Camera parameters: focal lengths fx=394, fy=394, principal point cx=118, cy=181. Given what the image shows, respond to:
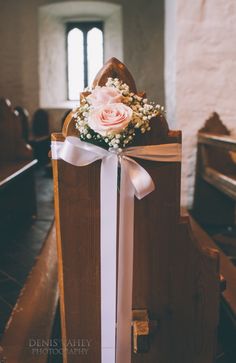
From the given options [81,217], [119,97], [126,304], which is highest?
[119,97]

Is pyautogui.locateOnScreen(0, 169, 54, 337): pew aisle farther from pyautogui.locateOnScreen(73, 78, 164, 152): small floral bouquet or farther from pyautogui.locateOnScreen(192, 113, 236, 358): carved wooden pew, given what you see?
pyautogui.locateOnScreen(192, 113, 236, 358): carved wooden pew

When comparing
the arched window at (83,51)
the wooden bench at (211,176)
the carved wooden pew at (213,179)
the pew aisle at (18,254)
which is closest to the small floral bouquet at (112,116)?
the pew aisle at (18,254)

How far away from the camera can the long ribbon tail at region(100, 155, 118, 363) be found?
3.65 ft

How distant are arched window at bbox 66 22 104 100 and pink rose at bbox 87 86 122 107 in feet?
24.4

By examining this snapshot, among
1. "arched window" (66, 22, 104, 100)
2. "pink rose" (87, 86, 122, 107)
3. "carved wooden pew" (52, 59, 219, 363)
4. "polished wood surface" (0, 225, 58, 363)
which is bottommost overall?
"polished wood surface" (0, 225, 58, 363)

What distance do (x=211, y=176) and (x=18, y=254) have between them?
5.49ft

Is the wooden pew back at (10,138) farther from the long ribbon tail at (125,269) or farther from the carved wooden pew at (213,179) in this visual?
the long ribbon tail at (125,269)

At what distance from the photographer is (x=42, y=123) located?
25.2 feet

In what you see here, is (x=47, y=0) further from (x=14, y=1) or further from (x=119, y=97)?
(x=119, y=97)

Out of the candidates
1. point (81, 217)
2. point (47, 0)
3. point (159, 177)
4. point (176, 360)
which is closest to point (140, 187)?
point (159, 177)

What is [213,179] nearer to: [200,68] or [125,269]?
[200,68]

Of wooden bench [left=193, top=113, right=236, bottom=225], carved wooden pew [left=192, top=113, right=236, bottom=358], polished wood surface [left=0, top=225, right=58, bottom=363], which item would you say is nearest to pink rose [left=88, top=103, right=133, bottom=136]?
polished wood surface [left=0, top=225, right=58, bottom=363]

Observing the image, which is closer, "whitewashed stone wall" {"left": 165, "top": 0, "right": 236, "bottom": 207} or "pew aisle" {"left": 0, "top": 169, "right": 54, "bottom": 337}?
"pew aisle" {"left": 0, "top": 169, "right": 54, "bottom": 337}

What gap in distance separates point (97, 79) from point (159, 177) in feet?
1.17
